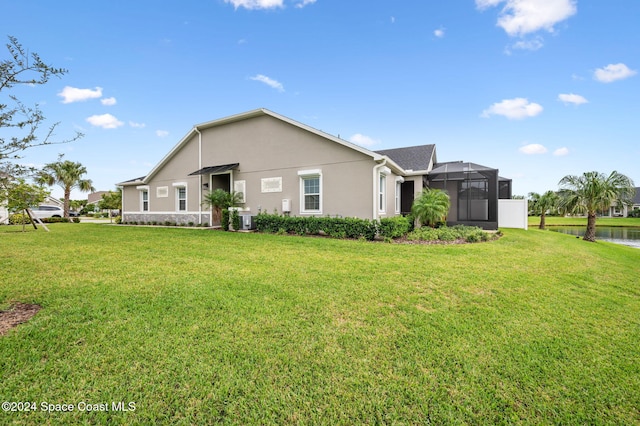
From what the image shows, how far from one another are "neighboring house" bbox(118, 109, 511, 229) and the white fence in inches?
64.3

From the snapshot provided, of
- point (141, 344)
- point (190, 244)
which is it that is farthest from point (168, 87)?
point (141, 344)

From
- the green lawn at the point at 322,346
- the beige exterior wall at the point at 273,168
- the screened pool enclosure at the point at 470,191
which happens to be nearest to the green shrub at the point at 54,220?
the beige exterior wall at the point at 273,168

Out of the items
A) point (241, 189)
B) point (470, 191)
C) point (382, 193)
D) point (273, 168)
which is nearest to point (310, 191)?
point (273, 168)

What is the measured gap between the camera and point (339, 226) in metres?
10.6

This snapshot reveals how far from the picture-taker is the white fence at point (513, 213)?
16.5 m

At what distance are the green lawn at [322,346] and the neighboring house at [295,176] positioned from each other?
663cm

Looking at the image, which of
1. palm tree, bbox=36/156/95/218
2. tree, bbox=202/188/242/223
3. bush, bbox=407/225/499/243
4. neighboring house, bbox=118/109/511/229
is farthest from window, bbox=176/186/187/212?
palm tree, bbox=36/156/95/218

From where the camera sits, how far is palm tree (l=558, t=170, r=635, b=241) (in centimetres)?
1384

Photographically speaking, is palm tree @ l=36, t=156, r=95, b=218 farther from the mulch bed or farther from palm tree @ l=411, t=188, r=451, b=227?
palm tree @ l=411, t=188, r=451, b=227

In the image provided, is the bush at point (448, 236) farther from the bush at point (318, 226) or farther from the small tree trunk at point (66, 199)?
the small tree trunk at point (66, 199)

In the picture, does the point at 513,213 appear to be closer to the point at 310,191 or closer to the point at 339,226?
the point at 339,226

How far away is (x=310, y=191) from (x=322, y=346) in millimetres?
10051

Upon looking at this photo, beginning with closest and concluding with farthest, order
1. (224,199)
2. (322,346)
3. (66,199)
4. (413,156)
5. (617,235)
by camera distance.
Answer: (322,346)
(224,199)
(413,156)
(617,235)
(66,199)

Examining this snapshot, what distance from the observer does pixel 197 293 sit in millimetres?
4160
